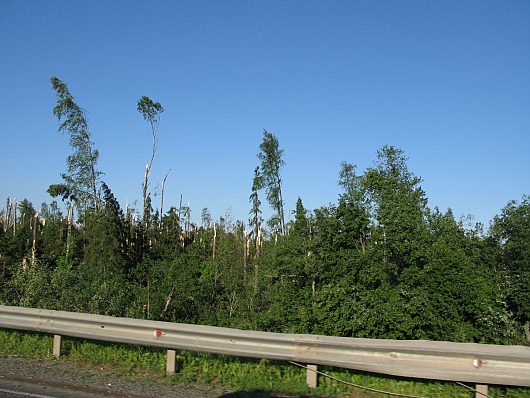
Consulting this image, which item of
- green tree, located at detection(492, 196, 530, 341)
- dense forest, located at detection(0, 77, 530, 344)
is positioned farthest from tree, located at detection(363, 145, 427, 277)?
green tree, located at detection(492, 196, 530, 341)

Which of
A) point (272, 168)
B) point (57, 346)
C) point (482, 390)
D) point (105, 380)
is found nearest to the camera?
point (482, 390)

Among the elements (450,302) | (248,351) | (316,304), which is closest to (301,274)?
(316,304)

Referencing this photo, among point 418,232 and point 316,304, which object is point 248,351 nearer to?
point 316,304

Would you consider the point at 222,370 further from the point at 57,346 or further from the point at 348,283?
the point at 348,283

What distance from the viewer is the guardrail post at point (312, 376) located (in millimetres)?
6164

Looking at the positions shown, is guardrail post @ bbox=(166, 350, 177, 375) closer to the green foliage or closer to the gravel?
the gravel

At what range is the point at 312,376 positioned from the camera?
620 centimetres

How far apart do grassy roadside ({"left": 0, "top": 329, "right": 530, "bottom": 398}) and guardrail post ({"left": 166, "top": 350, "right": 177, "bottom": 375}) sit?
0.35 ft

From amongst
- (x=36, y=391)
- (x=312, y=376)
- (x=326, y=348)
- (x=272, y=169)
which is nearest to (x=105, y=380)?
(x=36, y=391)

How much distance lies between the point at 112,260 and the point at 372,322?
924 centimetres

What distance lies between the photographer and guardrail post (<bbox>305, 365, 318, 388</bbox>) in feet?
20.2

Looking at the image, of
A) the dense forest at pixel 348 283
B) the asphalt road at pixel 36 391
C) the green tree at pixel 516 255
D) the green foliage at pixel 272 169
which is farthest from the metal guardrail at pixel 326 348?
the green foliage at pixel 272 169

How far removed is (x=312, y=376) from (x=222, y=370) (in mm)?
1294

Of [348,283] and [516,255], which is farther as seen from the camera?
[516,255]
